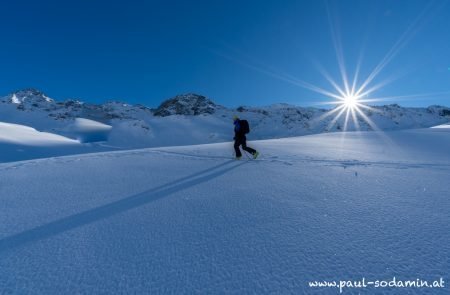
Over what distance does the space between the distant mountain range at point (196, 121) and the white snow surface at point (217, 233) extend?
4208cm

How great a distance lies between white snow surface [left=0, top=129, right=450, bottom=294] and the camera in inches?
68.5

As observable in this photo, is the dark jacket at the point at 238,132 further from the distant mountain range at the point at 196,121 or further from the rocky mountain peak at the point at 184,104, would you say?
the rocky mountain peak at the point at 184,104

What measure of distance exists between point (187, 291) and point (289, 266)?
2.69ft

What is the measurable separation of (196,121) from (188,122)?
3.77 m

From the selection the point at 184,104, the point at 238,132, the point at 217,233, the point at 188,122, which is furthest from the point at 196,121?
the point at 217,233

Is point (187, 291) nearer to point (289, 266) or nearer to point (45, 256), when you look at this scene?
point (289, 266)

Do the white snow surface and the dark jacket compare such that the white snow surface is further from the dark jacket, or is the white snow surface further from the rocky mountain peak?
the rocky mountain peak

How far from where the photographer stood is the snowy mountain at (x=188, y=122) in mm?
58375

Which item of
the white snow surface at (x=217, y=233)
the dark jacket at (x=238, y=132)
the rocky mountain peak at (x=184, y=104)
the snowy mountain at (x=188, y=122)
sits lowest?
the white snow surface at (x=217, y=233)

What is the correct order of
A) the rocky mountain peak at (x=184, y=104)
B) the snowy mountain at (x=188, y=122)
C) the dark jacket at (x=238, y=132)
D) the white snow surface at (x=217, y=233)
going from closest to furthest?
1. the white snow surface at (x=217, y=233)
2. the dark jacket at (x=238, y=132)
3. the snowy mountain at (x=188, y=122)
4. the rocky mountain peak at (x=184, y=104)

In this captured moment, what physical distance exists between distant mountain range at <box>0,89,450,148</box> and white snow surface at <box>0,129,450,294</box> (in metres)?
42.1

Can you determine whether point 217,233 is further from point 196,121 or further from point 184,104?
point 184,104

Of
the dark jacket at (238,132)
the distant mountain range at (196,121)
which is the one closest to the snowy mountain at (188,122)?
the distant mountain range at (196,121)

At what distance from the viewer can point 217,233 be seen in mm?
2393
